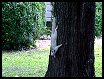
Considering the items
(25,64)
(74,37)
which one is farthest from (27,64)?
(74,37)

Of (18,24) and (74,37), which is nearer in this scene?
(74,37)

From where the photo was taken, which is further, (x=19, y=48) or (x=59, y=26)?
(x=19, y=48)

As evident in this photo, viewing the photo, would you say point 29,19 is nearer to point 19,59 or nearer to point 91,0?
point 19,59

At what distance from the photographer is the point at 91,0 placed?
5.05m

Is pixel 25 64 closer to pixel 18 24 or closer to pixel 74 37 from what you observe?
pixel 18 24

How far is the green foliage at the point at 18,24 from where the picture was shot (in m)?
10.5

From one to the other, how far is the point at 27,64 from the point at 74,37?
136 inches

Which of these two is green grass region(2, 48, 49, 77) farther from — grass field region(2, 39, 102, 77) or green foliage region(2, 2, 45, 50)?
green foliage region(2, 2, 45, 50)

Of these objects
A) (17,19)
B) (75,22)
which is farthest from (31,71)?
(17,19)

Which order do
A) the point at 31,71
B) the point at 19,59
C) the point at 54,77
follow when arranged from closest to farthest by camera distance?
the point at 54,77
the point at 31,71
the point at 19,59

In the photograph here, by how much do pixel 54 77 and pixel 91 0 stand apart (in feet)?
4.42

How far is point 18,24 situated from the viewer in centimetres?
1071

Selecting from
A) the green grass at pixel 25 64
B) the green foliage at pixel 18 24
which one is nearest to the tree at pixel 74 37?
the green grass at pixel 25 64

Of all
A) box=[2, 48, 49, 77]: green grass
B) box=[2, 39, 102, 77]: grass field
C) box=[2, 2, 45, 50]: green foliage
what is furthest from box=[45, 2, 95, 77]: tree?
box=[2, 2, 45, 50]: green foliage
